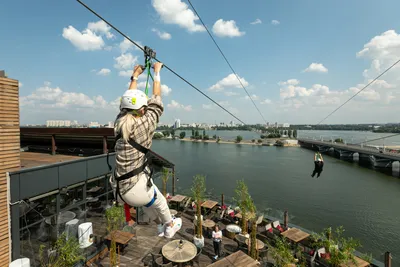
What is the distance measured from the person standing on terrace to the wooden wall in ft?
22.8

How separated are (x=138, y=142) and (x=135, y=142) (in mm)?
29

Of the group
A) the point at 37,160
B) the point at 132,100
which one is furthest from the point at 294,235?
the point at 37,160

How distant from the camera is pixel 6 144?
6852 millimetres

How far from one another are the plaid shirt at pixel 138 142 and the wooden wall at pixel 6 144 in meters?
7.16

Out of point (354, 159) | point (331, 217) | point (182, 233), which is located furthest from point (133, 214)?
point (354, 159)

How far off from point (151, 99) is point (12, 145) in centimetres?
759

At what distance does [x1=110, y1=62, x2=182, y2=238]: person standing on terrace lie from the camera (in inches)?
77.3

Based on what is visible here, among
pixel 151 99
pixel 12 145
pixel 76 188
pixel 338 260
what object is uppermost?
pixel 151 99

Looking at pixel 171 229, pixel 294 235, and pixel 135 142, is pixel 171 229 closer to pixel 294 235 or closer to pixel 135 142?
pixel 135 142

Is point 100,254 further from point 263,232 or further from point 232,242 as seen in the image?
point 263,232

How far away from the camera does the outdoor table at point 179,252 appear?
825 cm

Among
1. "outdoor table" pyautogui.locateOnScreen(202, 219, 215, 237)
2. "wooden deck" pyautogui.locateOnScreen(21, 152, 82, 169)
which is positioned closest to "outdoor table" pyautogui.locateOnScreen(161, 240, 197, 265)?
"outdoor table" pyautogui.locateOnScreen(202, 219, 215, 237)

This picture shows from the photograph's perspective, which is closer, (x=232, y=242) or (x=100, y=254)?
(x=100, y=254)

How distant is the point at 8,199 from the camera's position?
6805mm
